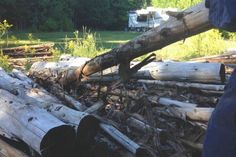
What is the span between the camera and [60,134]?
480 cm

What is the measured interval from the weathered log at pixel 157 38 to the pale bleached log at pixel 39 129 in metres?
1.26

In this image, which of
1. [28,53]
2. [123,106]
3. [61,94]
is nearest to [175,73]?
[123,106]

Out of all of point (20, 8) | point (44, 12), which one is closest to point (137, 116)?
point (20, 8)

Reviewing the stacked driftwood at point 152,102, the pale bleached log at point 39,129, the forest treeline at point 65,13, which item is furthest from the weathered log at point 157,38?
the forest treeline at point 65,13

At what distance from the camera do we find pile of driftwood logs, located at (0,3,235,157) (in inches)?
191

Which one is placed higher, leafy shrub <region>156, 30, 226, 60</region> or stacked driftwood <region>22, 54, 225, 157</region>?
leafy shrub <region>156, 30, 226, 60</region>

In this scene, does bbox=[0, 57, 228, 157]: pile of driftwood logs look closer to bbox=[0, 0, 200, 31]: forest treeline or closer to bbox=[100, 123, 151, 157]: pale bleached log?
bbox=[100, 123, 151, 157]: pale bleached log

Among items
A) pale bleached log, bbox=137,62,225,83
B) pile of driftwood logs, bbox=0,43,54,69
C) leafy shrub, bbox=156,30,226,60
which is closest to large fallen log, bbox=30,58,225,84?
pale bleached log, bbox=137,62,225,83

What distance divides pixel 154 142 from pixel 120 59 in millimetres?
1306

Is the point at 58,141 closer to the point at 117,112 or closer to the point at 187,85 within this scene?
the point at 117,112

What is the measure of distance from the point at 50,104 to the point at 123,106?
0.95 meters

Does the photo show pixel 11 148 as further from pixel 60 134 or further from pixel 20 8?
pixel 20 8

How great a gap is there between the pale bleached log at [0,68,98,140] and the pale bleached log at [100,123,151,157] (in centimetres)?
14

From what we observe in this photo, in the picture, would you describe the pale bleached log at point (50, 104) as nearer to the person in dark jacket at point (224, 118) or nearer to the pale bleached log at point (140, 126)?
the pale bleached log at point (140, 126)
